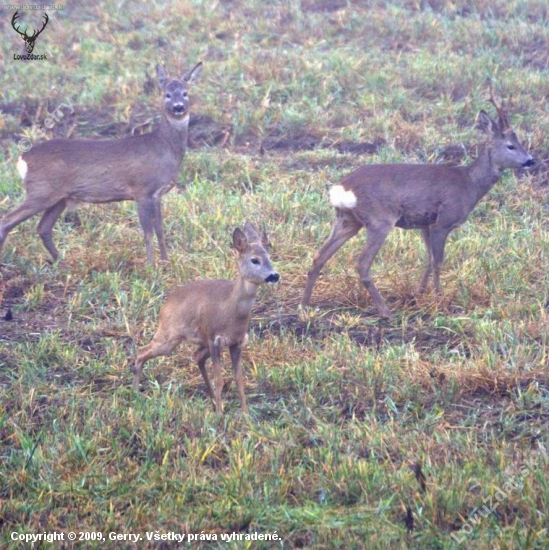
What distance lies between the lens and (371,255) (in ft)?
23.3

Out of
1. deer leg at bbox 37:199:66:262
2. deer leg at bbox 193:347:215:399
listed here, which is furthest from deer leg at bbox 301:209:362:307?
deer leg at bbox 37:199:66:262

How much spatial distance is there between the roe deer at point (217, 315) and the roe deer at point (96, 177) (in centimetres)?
199

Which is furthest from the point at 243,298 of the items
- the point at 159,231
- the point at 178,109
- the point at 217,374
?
the point at 178,109

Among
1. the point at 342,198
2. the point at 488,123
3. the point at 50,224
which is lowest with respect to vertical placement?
the point at 50,224

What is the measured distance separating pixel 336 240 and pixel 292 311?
0.65 meters

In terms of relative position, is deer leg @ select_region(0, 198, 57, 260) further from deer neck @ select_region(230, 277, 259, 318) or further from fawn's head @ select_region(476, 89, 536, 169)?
fawn's head @ select_region(476, 89, 536, 169)

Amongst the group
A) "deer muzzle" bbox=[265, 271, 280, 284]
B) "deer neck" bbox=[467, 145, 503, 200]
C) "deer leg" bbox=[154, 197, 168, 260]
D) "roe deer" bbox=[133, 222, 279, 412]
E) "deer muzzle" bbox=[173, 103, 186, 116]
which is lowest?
"deer leg" bbox=[154, 197, 168, 260]

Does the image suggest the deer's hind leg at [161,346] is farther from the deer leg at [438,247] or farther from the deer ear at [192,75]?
the deer ear at [192,75]

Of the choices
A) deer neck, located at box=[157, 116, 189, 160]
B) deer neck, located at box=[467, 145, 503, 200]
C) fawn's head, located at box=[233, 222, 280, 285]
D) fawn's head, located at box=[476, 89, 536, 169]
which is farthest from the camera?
deer neck, located at box=[157, 116, 189, 160]

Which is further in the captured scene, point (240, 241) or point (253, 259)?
point (240, 241)

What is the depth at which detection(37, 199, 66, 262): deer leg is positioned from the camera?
7918 mm

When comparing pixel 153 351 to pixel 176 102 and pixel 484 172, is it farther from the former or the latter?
pixel 176 102

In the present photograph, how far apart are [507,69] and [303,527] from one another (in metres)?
7.87

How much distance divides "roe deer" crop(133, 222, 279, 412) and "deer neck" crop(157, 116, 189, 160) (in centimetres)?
260
